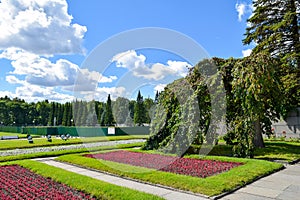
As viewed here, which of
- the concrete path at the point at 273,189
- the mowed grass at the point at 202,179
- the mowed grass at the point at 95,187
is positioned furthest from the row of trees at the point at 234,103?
the mowed grass at the point at 95,187

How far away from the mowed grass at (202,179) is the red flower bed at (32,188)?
1.63 m

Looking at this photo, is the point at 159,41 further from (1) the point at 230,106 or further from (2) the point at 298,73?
(2) the point at 298,73

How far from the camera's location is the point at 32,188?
204 inches

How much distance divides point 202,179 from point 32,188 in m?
3.72

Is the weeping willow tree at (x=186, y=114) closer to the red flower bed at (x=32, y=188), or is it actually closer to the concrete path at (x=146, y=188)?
the concrete path at (x=146, y=188)

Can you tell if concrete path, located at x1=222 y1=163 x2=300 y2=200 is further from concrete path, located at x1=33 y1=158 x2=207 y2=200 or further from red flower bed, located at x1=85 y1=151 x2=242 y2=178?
red flower bed, located at x1=85 y1=151 x2=242 y2=178

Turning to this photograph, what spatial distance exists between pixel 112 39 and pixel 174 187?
5.81m

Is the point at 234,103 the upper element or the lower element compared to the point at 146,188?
upper

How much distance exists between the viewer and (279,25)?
14.1 metres

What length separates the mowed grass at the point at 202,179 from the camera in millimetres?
4965

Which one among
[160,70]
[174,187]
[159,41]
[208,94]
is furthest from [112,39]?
[174,187]

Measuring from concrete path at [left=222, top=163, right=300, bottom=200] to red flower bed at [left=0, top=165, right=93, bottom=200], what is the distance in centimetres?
298

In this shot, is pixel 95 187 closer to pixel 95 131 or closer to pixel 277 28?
pixel 277 28

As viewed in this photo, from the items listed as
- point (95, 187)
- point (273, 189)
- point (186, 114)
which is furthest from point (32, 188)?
point (186, 114)
